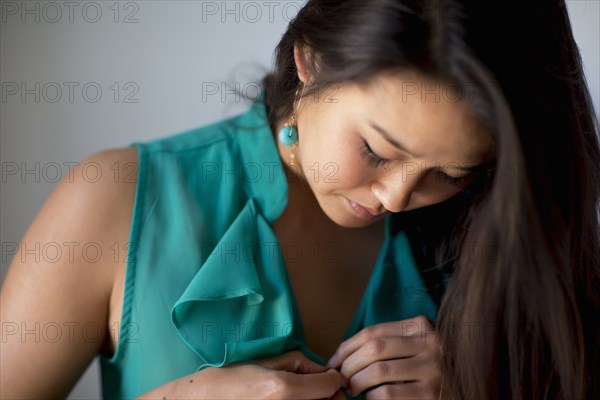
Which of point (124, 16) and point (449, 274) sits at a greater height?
point (124, 16)

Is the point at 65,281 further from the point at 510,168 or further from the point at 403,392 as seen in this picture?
the point at 510,168

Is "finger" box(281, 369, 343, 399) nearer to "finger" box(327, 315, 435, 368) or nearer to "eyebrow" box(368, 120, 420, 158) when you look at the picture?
"finger" box(327, 315, 435, 368)

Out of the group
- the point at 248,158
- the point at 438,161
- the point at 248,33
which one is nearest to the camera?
the point at 438,161

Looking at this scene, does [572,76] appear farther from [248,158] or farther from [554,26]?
[248,158]

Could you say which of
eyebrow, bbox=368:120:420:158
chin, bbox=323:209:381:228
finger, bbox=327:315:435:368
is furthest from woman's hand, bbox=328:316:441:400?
eyebrow, bbox=368:120:420:158

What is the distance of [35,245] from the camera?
91cm

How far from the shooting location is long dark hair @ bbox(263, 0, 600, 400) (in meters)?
0.81

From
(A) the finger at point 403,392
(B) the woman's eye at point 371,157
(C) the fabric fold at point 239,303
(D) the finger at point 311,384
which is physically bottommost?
(A) the finger at point 403,392

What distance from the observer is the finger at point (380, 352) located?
0.92 m

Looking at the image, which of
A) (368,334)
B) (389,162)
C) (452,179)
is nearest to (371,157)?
(389,162)

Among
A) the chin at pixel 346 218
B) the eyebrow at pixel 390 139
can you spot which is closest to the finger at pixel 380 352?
the chin at pixel 346 218

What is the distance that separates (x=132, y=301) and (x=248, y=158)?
0.24 meters

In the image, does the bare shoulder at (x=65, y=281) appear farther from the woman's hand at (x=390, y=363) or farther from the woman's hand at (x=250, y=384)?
the woman's hand at (x=390, y=363)

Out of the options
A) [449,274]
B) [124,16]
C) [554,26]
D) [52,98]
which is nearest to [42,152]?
[52,98]
